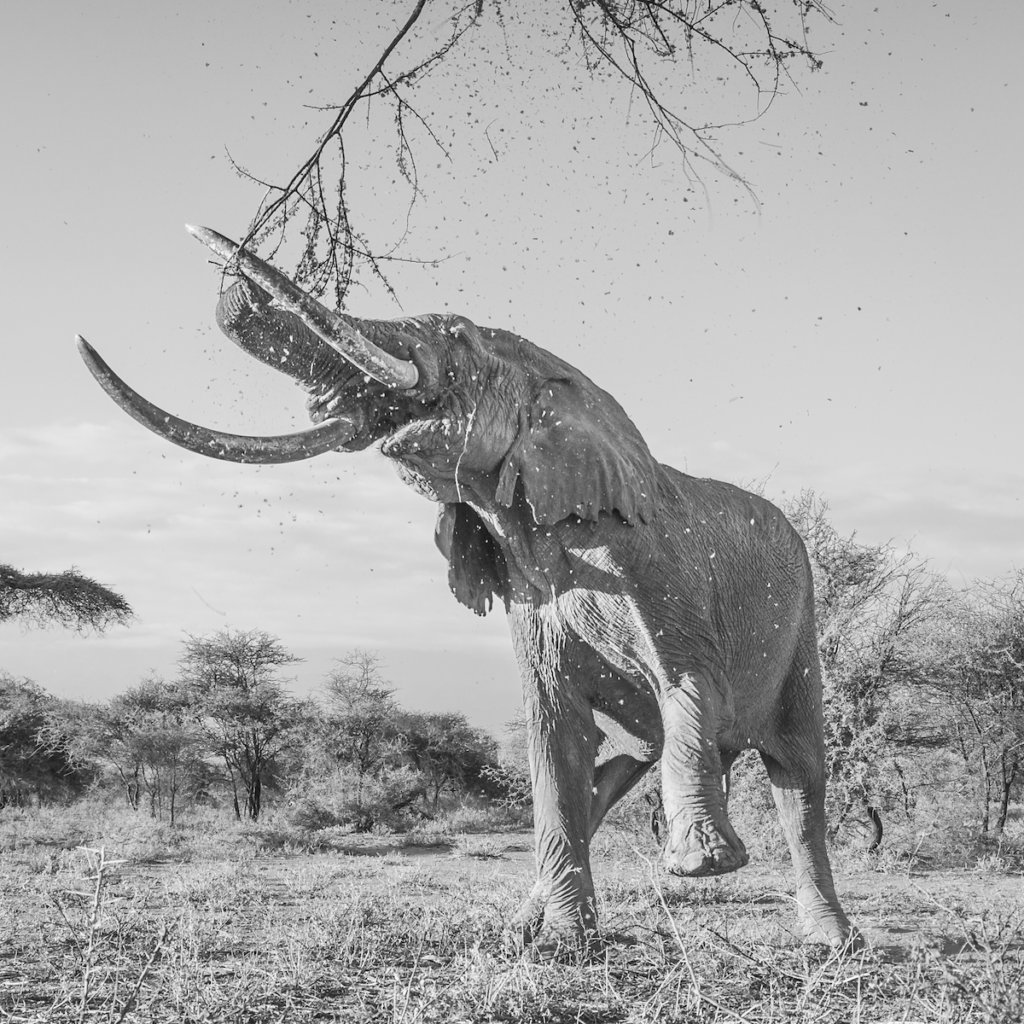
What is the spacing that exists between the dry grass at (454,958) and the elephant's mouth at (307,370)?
157cm

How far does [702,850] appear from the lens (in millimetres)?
4164

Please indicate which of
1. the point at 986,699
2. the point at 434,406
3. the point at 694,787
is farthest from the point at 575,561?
the point at 986,699

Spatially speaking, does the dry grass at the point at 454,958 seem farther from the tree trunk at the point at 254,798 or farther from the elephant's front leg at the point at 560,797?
the tree trunk at the point at 254,798

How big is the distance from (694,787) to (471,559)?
149 cm

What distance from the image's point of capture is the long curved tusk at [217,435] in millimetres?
4020

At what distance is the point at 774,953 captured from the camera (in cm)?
446

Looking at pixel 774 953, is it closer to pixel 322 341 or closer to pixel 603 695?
pixel 603 695

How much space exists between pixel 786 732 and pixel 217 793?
1896 cm

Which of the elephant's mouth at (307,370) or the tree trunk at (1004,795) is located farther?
the tree trunk at (1004,795)

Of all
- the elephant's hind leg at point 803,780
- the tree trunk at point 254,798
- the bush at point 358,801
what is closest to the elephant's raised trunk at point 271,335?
the elephant's hind leg at point 803,780

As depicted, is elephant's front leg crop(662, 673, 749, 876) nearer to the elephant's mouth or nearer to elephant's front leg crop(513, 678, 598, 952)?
elephant's front leg crop(513, 678, 598, 952)

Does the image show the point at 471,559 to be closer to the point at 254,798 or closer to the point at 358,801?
the point at 358,801

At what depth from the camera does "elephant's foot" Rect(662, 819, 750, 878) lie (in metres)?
4.14

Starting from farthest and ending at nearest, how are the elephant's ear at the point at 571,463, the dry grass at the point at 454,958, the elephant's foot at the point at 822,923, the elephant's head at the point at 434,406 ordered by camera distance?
the elephant's foot at the point at 822,923, the elephant's ear at the point at 571,463, the elephant's head at the point at 434,406, the dry grass at the point at 454,958
